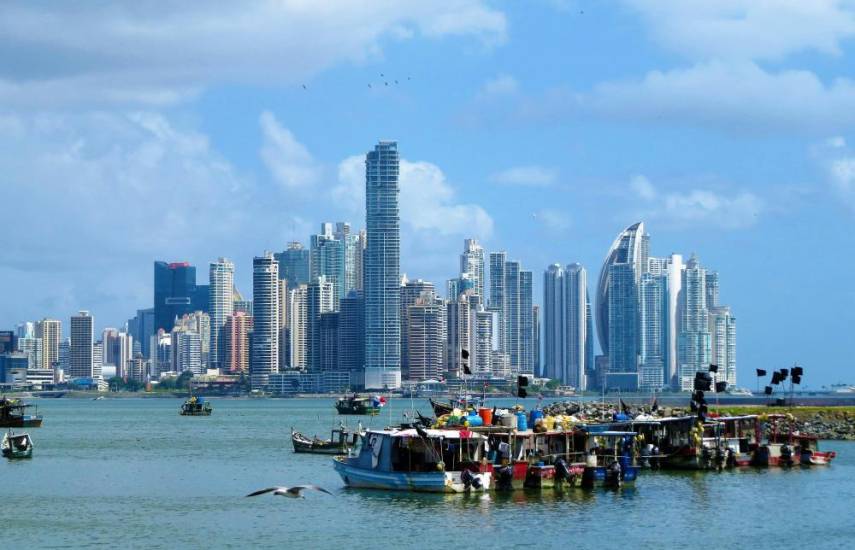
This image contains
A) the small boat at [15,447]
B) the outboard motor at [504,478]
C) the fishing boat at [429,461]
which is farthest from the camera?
the small boat at [15,447]

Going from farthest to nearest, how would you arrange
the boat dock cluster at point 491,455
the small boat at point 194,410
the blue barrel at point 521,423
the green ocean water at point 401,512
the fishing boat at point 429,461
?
the small boat at point 194,410, the blue barrel at point 521,423, the boat dock cluster at point 491,455, the fishing boat at point 429,461, the green ocean water at point 401,512

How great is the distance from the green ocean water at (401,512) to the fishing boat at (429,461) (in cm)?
60

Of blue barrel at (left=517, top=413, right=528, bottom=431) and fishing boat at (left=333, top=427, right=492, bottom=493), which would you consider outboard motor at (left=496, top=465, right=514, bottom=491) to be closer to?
fishing boat at (left=333, top=427, right=492, bottom=493)

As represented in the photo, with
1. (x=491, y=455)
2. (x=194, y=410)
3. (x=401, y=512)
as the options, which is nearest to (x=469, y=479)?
(x=491, y=455)

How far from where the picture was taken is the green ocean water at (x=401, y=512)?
51.1 m

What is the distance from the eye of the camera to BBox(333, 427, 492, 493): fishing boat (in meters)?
60.7

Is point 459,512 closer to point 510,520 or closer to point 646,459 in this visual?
point 510,520

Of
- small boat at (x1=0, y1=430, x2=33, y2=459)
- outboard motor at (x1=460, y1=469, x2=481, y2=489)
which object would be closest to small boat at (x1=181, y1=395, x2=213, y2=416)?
small boat at (x1=0, y1=430, x2=33, y2=459)

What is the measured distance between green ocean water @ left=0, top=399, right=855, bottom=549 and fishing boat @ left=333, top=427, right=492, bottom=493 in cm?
60

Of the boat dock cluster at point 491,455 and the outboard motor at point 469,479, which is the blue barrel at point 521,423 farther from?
the outboard motor at point 469,479

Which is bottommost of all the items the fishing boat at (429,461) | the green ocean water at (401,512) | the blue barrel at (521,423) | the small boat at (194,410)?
the green ocean water at (401,512)

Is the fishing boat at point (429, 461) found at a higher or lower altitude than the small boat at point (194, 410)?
higher

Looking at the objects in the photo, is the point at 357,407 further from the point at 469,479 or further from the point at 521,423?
the point at 469,479

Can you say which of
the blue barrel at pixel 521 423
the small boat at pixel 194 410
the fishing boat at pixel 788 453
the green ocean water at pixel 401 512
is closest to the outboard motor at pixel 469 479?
the green ocean water at pixel 401 512
